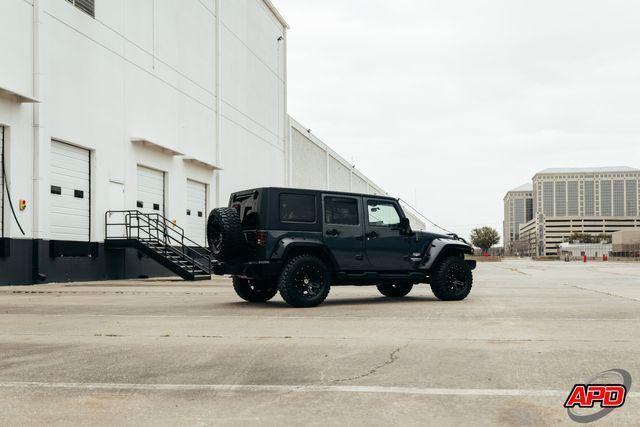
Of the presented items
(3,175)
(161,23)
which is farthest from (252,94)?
(3,175)

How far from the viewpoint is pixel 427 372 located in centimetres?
588

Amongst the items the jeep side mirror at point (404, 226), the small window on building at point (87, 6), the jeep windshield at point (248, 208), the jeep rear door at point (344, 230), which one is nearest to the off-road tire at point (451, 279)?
the jeep side mirror at point (404, 226)

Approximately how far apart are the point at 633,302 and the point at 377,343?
7856 mm

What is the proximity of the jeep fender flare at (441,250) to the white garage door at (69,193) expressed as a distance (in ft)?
43.0

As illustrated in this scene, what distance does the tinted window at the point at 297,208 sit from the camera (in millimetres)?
11812

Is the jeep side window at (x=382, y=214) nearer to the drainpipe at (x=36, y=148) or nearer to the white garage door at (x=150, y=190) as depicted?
the drainpipe at (x=36, y=148)

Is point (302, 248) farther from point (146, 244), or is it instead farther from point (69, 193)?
point (146, 244)

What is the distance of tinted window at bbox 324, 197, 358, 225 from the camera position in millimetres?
12281

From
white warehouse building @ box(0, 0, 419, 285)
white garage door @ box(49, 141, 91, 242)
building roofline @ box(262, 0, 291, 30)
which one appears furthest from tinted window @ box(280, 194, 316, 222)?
building roofline @ box(262, 0, 291, 30)

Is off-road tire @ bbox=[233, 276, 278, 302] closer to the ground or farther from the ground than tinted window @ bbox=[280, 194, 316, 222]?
closer to the ground

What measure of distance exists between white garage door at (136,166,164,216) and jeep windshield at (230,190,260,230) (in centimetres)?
1554

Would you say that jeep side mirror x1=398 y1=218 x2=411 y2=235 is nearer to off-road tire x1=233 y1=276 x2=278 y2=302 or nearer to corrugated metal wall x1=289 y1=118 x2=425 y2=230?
off-road tire x1=233 y1=276 x2=278 y2=302

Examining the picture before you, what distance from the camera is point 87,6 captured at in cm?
2386

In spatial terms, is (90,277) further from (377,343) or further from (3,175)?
(377,343)
